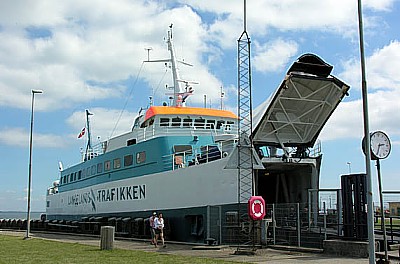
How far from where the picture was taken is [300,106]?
68.2ft

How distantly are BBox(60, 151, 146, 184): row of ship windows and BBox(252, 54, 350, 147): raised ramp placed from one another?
845cm

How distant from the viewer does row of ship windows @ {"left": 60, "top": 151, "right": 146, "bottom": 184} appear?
27.6 m

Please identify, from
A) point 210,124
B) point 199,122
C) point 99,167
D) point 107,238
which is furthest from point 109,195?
point 107,238

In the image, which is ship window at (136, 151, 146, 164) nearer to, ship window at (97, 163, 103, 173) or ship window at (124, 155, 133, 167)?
ship window at (124, 155, 133, 167)

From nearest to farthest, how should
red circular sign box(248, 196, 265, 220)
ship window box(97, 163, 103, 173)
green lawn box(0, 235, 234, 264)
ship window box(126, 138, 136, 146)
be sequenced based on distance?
green lawn box(0, 235, 234, 264) < red circular sign box(248, 196, 265, 220) < ship window box(126, 138, 136, 146) < ship window box(97, 163, 103, 173)

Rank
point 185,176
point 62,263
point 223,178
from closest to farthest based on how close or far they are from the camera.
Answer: point 62,263, point 223,178, point 185,176

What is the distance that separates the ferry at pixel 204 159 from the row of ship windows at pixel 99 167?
0.19ft

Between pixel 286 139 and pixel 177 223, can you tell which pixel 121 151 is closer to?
pixel 177 223

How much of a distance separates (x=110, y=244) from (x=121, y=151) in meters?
11.2

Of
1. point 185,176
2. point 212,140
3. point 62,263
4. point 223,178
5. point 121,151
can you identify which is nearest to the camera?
point 62,263

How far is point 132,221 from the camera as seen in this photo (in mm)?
27250

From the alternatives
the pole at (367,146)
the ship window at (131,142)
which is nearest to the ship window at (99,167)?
the ship window at (131,142)

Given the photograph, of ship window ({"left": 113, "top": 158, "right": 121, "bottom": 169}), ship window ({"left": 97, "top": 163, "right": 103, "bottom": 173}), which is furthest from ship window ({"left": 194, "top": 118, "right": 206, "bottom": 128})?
ship window ({"left": 97, "top": 163, "right": 103, "bottom": 173})

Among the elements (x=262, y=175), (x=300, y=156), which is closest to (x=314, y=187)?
(x=300, y=156)
